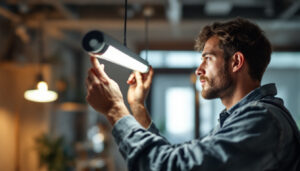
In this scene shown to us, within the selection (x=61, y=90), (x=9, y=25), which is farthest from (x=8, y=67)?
(x=61, y=90)

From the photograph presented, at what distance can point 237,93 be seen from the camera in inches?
53.7

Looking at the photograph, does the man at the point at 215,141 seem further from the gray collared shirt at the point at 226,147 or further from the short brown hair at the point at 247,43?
the short brown hair at the point at 247,43

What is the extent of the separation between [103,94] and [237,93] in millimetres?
525

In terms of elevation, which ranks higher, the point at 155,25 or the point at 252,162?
the point at 155,25

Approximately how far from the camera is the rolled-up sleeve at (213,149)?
3.42 ft

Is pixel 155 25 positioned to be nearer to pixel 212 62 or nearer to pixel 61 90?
pixel 61 90

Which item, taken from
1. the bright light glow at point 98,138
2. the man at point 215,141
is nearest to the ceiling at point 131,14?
the bright light glow at point 98,138

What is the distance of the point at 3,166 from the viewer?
4625 millimetres

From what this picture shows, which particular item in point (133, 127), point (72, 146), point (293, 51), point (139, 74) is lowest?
point (72, 146)

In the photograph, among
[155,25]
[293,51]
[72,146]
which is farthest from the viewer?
[293,51]

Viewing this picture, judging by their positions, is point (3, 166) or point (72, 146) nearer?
point (3, 166)

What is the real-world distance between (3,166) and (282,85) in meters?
4.91

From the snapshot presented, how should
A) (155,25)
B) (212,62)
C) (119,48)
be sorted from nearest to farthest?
(119,48) → (212,62) → (155,25)

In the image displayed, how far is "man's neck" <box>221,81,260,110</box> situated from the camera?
1364 millimetres
